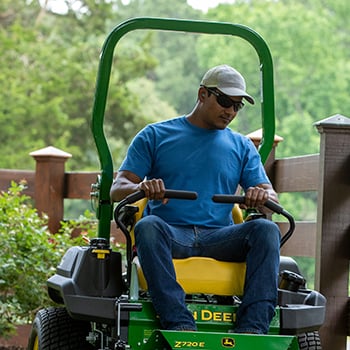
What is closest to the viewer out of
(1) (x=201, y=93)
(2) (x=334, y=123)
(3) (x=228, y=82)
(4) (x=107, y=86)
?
(3) (x=228, y=82)

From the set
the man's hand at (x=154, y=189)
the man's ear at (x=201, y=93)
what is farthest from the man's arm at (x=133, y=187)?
the man's ear at (x=201, y=93)

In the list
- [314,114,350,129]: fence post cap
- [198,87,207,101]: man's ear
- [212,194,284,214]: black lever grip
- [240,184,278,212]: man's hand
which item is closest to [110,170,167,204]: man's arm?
[212,194,284,214]: black lever grip

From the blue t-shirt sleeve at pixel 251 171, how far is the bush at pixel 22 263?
95.1 inches

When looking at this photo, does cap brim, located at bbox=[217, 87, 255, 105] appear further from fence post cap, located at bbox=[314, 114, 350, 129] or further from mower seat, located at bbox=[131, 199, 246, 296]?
fence post cap, located at bbox=[314, 114, 350, 129]

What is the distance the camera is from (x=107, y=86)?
5.00 meters

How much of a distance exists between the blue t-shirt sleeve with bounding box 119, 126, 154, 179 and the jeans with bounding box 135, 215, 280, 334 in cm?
30

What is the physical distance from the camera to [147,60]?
2433cm

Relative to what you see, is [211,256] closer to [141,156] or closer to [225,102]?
[141,156]

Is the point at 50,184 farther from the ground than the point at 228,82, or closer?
closer

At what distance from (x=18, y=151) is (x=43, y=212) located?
13570 millimetres

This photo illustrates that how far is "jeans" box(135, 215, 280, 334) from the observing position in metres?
4.16

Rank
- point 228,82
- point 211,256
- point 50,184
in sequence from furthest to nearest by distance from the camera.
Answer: point 50,184
point 228,82
point 211,256

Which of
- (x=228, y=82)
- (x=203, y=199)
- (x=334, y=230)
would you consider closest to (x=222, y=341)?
(x=203, y=199)

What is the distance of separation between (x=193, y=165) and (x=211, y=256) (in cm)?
42
